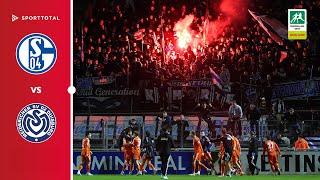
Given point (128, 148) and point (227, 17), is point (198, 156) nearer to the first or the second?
point (128, 148)

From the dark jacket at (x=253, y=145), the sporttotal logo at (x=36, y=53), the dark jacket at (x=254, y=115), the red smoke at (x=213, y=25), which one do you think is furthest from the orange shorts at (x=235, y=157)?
the sporttotal logo at (x=36, y=53)

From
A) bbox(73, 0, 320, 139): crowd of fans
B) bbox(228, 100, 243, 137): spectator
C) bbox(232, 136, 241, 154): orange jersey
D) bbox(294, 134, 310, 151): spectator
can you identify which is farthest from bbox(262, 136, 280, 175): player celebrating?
bbox(73, 0, 320, 139): crowd of fans

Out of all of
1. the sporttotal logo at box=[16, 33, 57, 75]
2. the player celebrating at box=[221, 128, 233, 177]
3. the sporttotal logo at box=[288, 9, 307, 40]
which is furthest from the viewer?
the sporttotal logo at box=[288, 9, 307, 40]

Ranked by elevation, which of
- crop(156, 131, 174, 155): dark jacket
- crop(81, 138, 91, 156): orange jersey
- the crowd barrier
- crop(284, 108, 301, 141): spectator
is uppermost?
crop(284, 108, 301, 141): spectator

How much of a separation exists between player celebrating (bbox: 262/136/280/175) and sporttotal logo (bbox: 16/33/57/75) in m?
20.5

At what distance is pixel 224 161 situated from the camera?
23.3 meters

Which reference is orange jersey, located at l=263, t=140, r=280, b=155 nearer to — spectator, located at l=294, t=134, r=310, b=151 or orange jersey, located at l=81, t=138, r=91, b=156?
spectator, located at l=294, t=134, r=310, b=151

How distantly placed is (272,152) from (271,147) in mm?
277

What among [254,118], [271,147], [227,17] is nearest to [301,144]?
[271,147]

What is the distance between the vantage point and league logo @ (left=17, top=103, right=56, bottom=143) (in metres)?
3.41

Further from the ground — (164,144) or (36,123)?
(36,123)

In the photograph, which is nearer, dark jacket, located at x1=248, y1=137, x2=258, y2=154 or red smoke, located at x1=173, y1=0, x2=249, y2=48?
dark jacket, located at x1=248, y1=137, x2=258, y2=154

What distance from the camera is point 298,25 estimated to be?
29.1 metres

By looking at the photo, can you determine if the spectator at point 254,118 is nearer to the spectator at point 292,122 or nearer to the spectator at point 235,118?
the spectator at point 235,118
